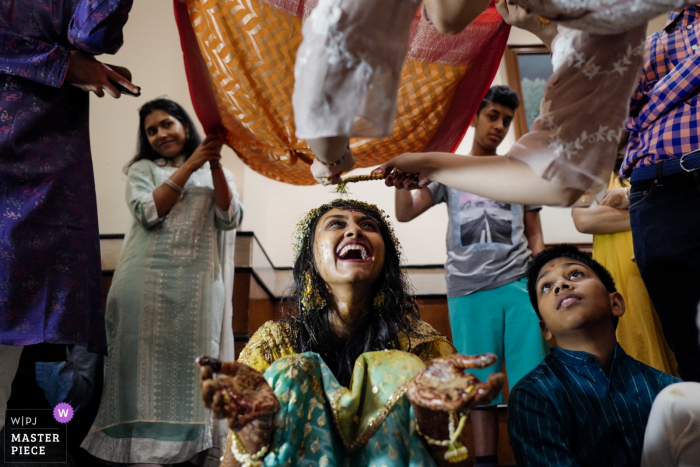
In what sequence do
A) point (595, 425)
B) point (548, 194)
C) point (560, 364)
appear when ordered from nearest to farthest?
point (548, 194) → point (595, 425) → point (560, 364)

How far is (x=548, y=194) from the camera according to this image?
1.11 metres

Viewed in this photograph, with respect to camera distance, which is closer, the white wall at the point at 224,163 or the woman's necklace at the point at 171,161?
the woman's necklace at the point at 171,161

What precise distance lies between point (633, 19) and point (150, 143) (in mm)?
2143

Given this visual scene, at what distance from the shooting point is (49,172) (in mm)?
1765

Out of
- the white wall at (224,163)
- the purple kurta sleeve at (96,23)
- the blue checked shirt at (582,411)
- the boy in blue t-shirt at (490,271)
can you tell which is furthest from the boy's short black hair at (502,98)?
the purple kurta sleeve at (96,23)

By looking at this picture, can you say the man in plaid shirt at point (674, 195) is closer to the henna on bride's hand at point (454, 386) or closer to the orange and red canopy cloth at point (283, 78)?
the orange and red canopy cloth at point (283, 78)

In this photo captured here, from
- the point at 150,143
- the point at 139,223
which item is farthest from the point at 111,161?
the point at 139,223

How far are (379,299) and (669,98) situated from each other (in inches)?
34.6

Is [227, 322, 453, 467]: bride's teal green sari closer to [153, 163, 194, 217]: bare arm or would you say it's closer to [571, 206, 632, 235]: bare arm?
[153, 163, 194, 217]: bare arm

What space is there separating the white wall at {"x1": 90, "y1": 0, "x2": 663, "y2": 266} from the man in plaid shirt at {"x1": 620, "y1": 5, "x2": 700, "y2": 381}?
91.5 inches

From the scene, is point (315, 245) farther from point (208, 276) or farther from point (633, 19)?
point (633, 19)

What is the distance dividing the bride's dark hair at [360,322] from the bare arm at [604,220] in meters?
0.94

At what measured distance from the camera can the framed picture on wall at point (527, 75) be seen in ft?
13.6

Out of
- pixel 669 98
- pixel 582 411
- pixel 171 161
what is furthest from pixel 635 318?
pixel 171 161
